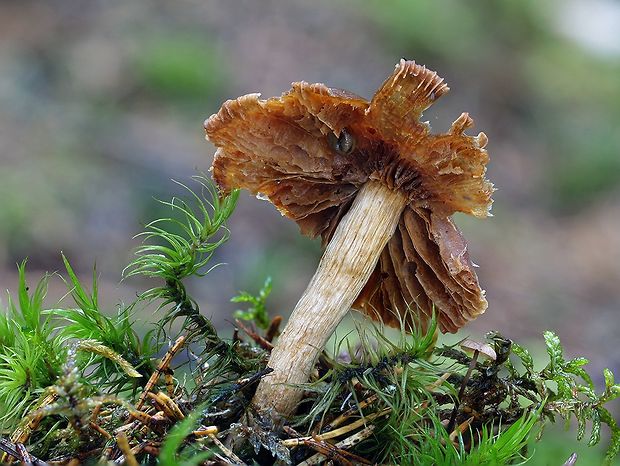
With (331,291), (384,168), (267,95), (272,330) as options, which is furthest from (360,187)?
(267,95)

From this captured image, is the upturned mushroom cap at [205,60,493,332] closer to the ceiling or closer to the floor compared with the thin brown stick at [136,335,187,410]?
closer to the ceiling

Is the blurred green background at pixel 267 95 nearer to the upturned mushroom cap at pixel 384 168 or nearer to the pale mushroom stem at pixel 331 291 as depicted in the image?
the upturned mushroom cap at pixel 384 168

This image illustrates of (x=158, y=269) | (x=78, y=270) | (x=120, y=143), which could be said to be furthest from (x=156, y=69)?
(x=158, y=269)

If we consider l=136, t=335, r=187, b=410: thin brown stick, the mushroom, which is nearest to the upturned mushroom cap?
the mushroom

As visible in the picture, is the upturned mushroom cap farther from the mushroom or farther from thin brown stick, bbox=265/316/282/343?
thin brown stick, bbox=265/316/282/343

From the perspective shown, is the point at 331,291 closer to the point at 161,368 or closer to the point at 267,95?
the point at 161,368

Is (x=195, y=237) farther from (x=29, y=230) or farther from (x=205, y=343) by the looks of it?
(x=29, y=230)
